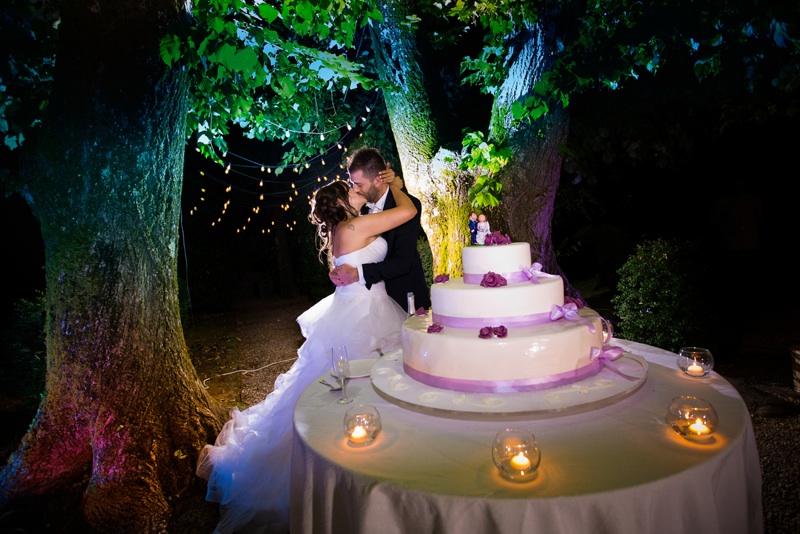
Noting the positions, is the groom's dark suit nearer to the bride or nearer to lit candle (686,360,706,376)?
the bride

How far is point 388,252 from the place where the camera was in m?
3.92

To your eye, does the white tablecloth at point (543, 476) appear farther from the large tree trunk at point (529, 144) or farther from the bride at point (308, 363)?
the large tree trunk at point (529, 144)

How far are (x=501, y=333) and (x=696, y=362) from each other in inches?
49.1

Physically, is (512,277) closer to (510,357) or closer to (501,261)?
(501,261)

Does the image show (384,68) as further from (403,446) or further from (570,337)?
(403,446)

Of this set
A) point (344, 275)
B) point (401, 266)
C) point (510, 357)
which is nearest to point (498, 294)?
point (510, 357)

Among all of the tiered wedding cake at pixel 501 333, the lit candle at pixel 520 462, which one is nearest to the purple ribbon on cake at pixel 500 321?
the tiered wedding cake at pixel 501 333

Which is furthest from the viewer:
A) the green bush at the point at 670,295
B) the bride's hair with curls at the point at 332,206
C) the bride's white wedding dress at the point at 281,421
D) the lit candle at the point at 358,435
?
the green bush at the point at 670,295

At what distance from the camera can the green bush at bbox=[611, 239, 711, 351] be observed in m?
5.41

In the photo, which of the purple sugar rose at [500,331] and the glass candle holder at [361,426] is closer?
the glass candle holder at [361,426]

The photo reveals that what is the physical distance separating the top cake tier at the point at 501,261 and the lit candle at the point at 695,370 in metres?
1.05

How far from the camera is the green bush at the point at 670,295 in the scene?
541cm

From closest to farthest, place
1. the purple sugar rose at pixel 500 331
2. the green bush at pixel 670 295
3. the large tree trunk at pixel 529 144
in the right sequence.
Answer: the purple sugar rose at pixel 500 331
the large tree trunk at pixel 529 144
the green bush at pixel 670 295

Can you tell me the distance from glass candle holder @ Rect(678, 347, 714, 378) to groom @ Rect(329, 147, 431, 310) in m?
1.97
